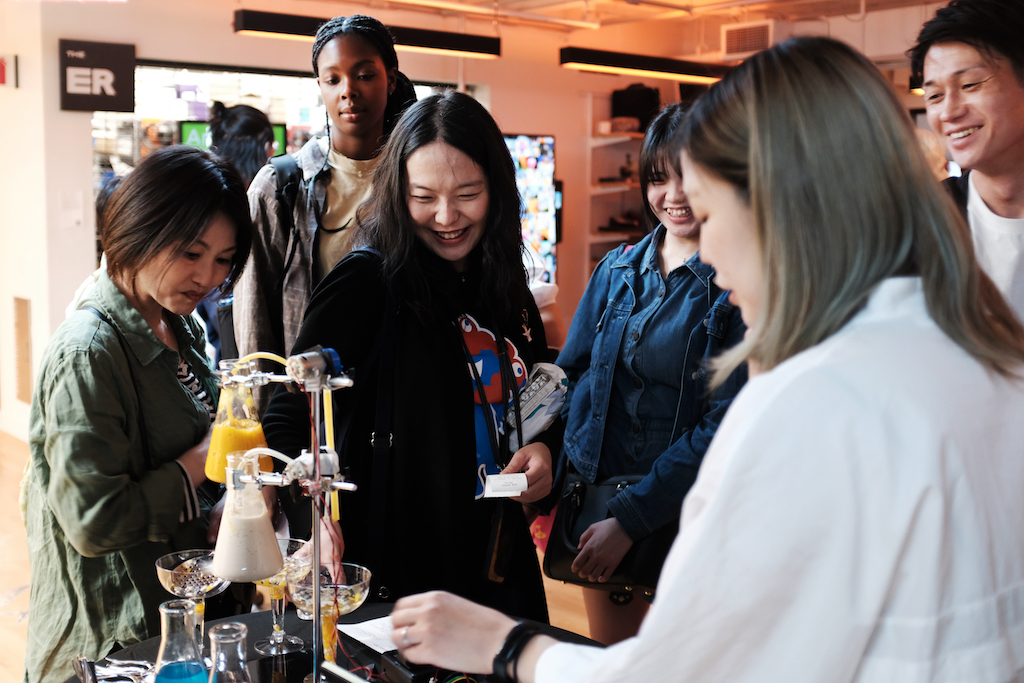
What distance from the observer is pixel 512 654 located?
1034 mm

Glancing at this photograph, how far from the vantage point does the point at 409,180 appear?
1.82 metres

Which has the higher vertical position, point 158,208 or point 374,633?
point 158,208

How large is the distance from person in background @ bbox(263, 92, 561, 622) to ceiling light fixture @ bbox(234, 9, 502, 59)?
10.6 ft

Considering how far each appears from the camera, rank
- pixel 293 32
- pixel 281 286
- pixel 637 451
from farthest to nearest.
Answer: pixel 293 32, pixel 281 286, pixel 637 451

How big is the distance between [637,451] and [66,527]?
4.06 feet

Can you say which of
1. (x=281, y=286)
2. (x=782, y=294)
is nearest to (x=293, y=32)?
(x=281, y=286)

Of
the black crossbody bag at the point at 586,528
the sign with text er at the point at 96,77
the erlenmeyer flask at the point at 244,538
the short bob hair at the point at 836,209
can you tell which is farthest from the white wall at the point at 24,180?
the short bob hair at the point at 836,209

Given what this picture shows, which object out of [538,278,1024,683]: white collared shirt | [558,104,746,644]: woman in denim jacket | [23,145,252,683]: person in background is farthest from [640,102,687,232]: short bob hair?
[538,278,1024,683]: white collared shirt

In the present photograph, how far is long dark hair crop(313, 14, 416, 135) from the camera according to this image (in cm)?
261

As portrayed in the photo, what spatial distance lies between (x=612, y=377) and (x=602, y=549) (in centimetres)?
41

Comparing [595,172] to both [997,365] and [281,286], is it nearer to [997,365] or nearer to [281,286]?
[281,286]

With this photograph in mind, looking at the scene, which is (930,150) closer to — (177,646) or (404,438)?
(404,438)

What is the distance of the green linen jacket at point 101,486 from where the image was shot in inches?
65.2

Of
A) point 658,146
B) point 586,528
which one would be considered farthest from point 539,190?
point 586,528
